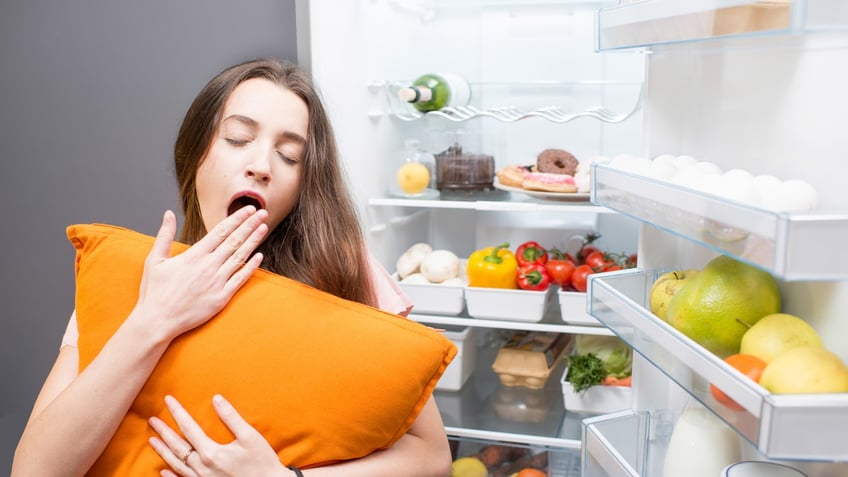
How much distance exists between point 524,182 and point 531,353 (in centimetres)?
50

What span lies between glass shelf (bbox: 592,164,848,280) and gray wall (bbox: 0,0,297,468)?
137cm

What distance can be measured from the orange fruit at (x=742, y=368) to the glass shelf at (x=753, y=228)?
12cm

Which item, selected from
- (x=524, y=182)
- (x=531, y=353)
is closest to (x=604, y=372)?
(x=531, y=353)

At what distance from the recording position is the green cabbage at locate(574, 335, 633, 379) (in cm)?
199

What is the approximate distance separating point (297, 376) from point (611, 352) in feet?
3.83

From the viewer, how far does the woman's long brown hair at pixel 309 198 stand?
1.33 meters

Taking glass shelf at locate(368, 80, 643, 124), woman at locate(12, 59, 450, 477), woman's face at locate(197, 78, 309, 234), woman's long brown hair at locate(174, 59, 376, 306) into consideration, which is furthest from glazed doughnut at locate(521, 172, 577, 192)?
woman's face at locate(197, 78, 309, 234)

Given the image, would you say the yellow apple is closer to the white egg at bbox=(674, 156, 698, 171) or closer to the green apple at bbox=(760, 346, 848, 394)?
the white egg at bbox=(674, 156, 698, 171)

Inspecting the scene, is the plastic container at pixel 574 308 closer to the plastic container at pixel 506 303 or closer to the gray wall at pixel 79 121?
the plastic container at pixel 506 303

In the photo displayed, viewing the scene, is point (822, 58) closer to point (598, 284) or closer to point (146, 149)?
point (598, 284)

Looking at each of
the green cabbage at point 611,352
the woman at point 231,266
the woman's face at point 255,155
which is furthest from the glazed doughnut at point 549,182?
the woman's face at point 255,155

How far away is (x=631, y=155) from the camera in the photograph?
125 centimetres

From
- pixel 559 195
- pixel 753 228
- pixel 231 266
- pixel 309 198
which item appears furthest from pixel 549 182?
pixel 753 228

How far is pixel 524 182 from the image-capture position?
1.98 meters
